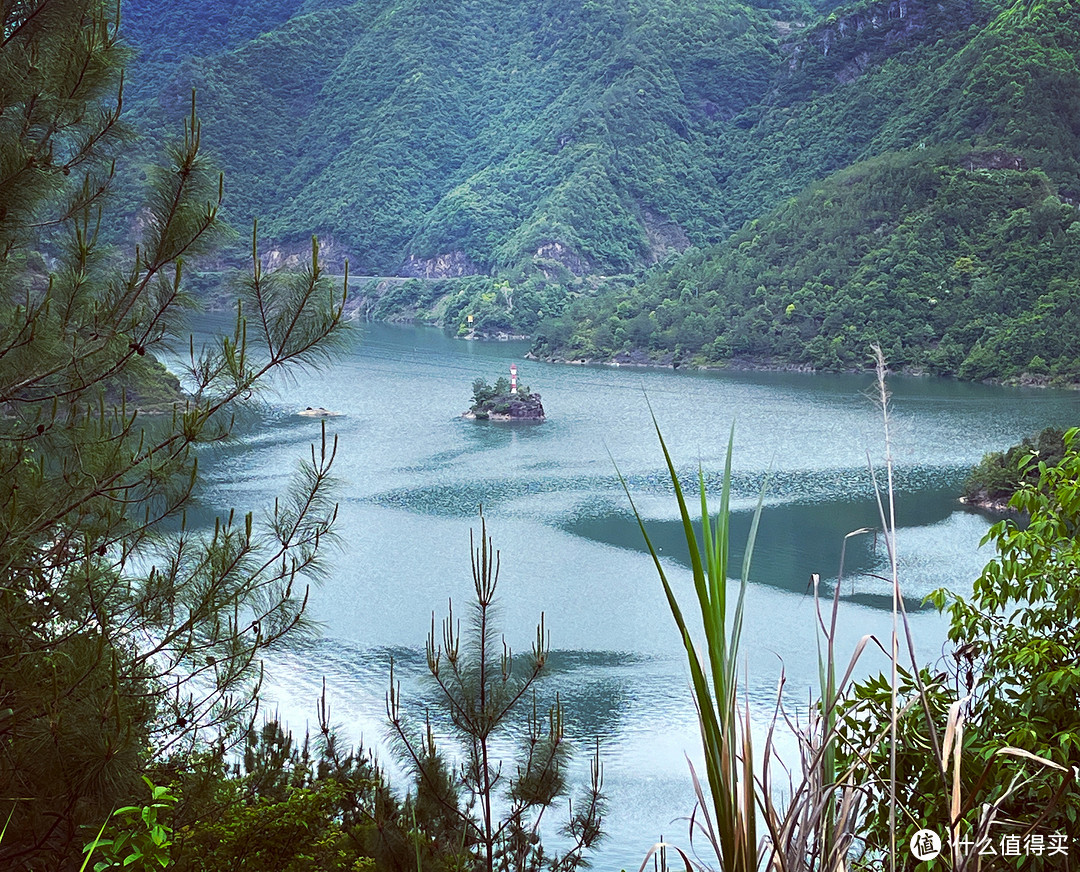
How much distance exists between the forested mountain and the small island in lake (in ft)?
29.9

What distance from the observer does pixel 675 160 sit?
58.3 meters

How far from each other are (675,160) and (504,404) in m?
37.9

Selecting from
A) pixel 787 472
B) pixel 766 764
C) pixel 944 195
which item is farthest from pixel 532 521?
pixel 944 195

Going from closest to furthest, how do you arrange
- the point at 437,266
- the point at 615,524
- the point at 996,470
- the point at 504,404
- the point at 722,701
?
1. the point at 722,701
2. the point at 996,470
3. the point at 615,524
4. the point at 504,404
5. the point at 437,266

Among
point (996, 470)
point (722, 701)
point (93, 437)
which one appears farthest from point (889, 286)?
point (722, 701)

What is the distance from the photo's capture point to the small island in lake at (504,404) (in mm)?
24062

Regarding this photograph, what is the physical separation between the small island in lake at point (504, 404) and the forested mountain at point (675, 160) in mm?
9104

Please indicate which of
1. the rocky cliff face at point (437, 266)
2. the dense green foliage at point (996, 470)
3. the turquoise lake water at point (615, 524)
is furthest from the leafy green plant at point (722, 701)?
the rocky cliff face at point (437, 266)

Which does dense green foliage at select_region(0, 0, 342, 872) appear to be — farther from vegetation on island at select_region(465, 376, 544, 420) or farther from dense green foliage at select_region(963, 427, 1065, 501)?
vegetation on island at select_region(465, 376, 544, 420)

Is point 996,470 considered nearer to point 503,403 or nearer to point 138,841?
point 503,403

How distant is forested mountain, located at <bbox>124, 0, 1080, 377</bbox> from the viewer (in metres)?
33.3

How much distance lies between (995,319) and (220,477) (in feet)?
74.0

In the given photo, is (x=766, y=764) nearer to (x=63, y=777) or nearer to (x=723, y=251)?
(x=63, y=777)

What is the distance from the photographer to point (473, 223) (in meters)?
55.1
